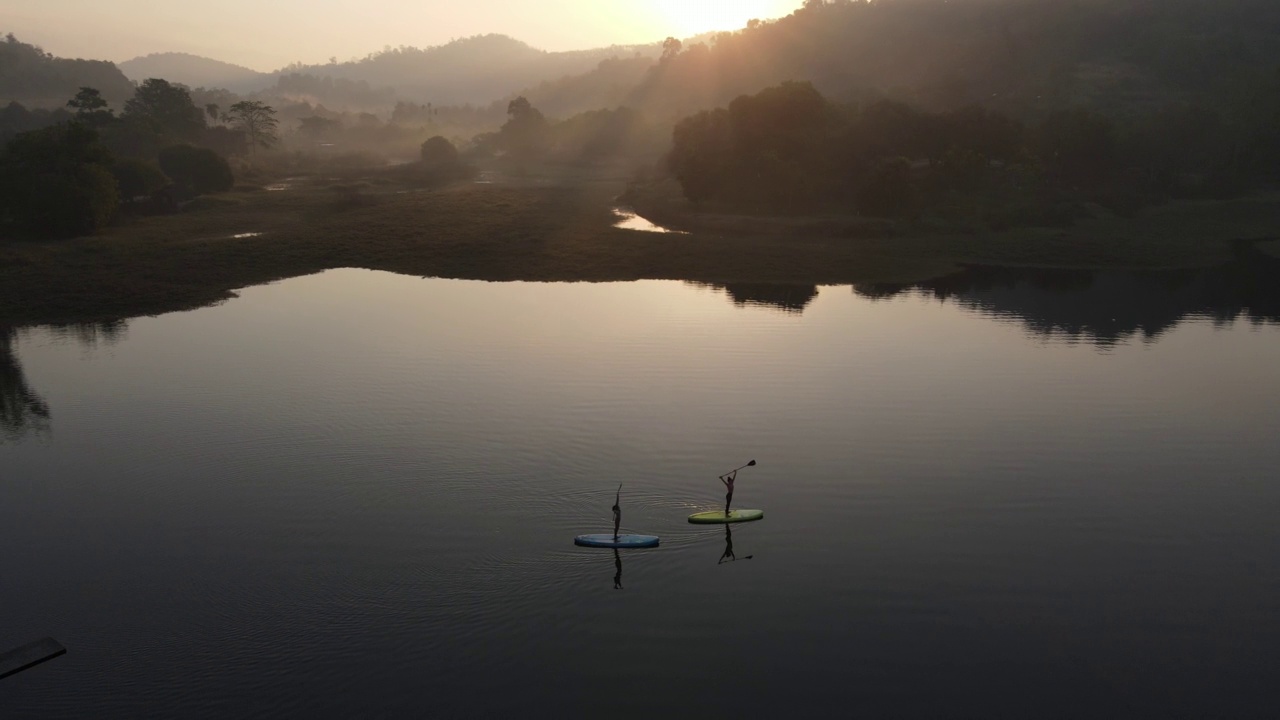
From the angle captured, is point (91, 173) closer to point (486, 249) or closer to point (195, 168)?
point (195, 168)

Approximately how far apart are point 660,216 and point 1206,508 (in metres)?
82.3

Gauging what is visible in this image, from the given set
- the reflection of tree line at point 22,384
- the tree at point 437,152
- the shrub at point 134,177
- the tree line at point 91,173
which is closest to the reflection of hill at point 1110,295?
the reflection of tree line at point 22,384

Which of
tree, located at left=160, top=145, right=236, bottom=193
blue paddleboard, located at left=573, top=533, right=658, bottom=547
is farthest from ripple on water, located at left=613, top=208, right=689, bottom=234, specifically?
blue paddleboard, located at left=573, top=533, right=658, bottom=547

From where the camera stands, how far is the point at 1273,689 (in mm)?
21562

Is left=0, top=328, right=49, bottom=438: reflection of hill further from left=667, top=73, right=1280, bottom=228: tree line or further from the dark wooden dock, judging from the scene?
left=667, top=73, right=1280, bottom=228: tree line

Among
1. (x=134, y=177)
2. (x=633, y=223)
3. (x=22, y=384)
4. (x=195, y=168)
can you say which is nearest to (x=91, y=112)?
(x=195, y=168)

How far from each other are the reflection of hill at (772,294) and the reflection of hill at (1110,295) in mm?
5461

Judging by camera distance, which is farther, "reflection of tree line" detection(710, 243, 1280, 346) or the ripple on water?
the ripple on water

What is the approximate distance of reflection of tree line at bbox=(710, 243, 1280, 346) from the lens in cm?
6125

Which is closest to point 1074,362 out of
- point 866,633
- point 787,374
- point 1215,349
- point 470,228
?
point 1215,349

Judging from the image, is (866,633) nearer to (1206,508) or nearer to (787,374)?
(1206,508)

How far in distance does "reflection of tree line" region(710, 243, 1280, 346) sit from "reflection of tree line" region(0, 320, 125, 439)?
44.3 m

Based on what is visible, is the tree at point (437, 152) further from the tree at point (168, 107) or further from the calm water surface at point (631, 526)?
the calm water surface at point (631, 526)

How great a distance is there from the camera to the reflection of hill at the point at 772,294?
65.1 meters
